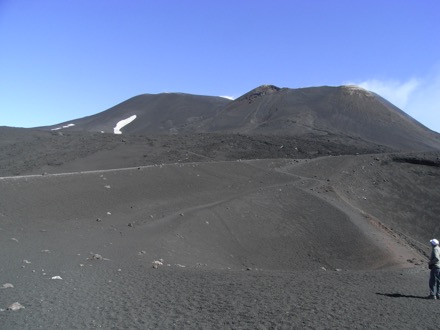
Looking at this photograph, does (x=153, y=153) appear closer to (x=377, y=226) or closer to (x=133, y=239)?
(x=377, y=226)

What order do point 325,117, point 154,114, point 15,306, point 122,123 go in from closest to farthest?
point 15,306, point 325,117, point 122,123, point 154,114

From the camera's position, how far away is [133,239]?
13266mm

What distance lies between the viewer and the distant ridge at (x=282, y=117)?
4872 cm

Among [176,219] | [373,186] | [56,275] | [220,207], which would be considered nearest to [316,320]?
[56,275]

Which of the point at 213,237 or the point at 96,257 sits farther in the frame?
the point at 213,237

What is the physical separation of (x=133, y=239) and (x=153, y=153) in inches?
829

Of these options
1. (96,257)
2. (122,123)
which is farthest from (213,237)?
(122,123)

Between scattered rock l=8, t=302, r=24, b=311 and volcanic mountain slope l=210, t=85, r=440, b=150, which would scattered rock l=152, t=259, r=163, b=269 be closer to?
scattered rock l=8, t=302, r=24, b=311

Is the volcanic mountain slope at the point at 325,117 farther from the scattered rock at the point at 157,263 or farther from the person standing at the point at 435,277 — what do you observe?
→ the person standing at the point at 435,277

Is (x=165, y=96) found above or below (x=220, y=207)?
above

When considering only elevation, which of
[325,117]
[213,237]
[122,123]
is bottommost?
[213,237]

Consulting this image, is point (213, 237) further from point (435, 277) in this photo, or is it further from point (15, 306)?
point (15, 306)

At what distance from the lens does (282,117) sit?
53.6 metres

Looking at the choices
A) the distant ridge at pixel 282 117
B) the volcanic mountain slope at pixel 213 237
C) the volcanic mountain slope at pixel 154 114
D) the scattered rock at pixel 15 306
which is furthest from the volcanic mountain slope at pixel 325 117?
the scattered rock at pixel 15 306
